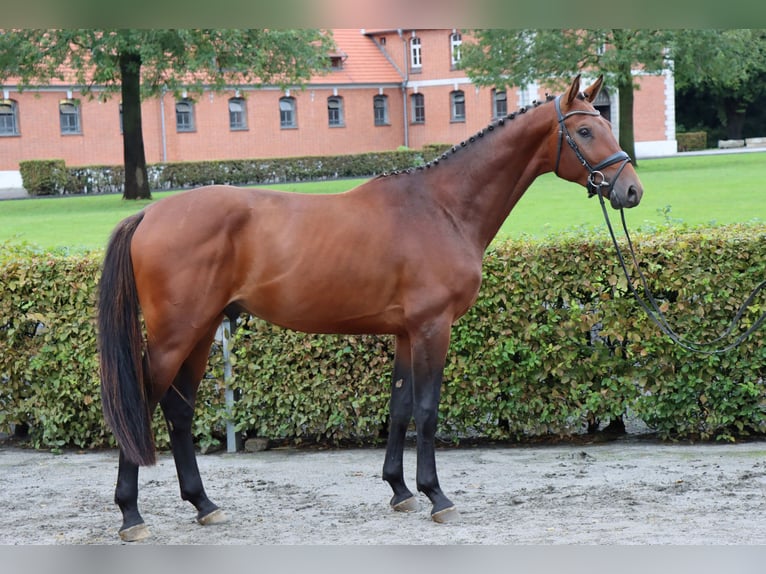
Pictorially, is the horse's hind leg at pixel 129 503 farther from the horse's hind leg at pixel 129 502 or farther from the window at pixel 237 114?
the window at pixel 237 114

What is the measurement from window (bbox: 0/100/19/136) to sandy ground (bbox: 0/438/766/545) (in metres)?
38.2

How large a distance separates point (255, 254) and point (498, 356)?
88.2 inches

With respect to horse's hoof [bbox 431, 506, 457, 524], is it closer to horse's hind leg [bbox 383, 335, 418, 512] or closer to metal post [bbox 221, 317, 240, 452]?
horse's hind leg [bbox 383, 335, 418, 512]

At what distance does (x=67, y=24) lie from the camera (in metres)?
1.64

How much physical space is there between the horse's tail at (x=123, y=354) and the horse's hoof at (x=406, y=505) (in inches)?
53.8

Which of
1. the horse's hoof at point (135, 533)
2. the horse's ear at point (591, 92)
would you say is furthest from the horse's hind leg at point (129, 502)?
the horse's ear at point (591, 92)

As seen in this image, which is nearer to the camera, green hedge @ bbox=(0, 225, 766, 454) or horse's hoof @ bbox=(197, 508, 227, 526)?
horse's hoof @ bbox=(197, 508, 227, 526)

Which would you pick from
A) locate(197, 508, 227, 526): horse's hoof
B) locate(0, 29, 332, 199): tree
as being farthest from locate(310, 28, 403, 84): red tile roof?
locate(197, 508, 227, 526): horse's hoof

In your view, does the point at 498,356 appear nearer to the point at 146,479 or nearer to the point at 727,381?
the point at 727,381

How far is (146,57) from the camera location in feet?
82.1

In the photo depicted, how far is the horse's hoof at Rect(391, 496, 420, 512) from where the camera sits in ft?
16.6

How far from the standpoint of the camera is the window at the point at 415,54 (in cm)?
5141

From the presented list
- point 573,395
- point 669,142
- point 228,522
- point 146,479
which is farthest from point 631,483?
point 669,142

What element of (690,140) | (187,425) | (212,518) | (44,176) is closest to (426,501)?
(212,518)
